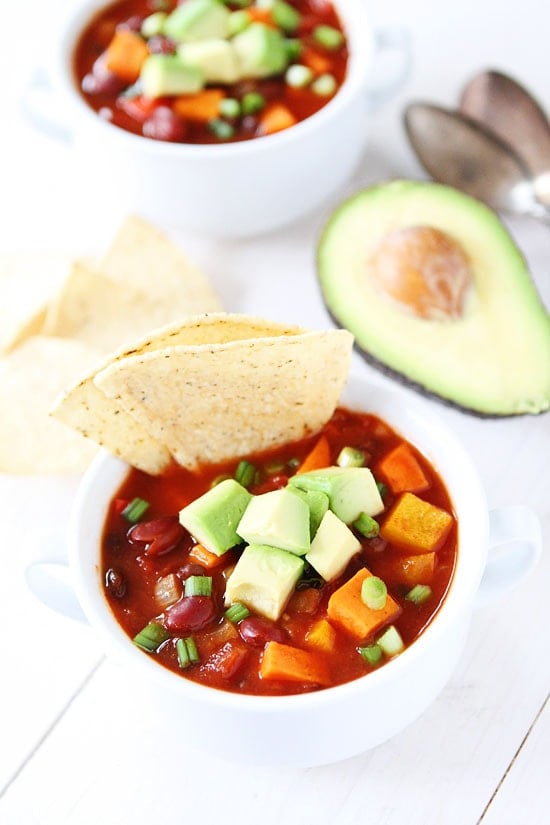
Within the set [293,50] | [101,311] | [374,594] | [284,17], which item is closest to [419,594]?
[374,594]

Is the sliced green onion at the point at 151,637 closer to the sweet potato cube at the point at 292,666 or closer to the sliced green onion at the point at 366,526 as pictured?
the sweet potato cube at the point at 292,666

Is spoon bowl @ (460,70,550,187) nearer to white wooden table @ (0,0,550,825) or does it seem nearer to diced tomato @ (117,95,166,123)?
white wooden table @ (0,0,550,825)

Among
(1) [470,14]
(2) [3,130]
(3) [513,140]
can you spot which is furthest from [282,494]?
(1) [470,14]

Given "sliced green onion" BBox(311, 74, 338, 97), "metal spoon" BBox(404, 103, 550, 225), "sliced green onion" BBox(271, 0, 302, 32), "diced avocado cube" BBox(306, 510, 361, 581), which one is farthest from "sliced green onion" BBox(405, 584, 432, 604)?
"sliced green onion" BBox(271, 0, 302, 32)

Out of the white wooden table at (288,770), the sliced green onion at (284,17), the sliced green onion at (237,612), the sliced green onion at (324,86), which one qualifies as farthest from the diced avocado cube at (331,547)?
the sliced green onion at (284,17)

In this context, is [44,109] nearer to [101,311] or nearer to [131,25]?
[131,25]
